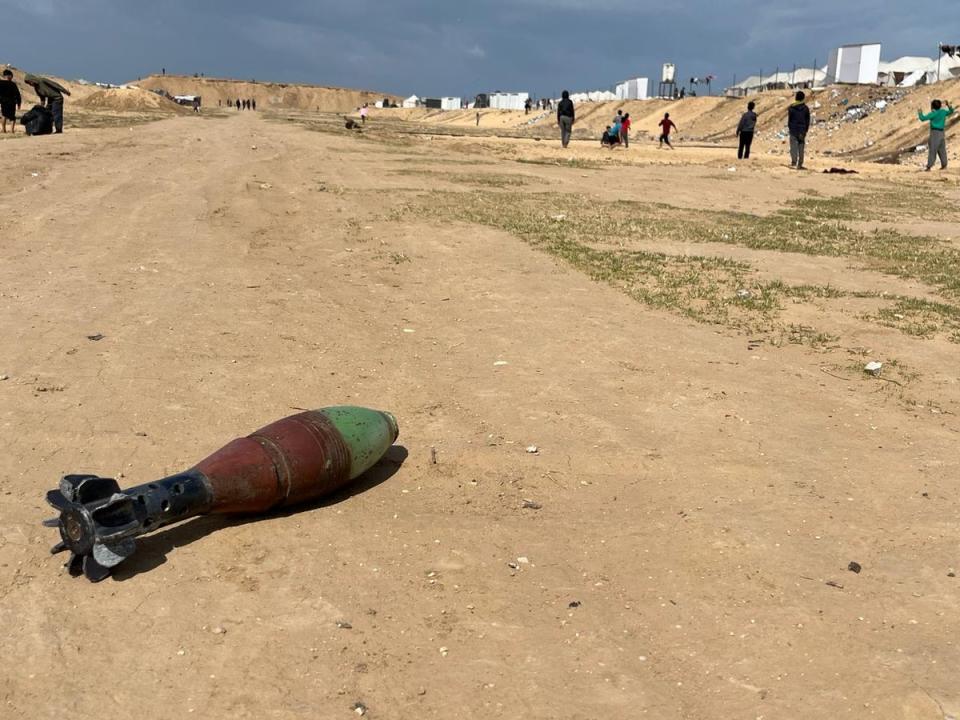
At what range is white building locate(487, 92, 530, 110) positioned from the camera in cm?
8800

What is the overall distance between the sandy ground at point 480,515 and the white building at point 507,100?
3362 inches

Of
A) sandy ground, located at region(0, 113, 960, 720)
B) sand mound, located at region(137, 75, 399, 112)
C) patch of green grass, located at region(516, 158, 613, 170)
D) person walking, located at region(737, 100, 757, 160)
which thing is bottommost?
sandy ground, located at region(0, 113, 960, 720)

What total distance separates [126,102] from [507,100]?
48.8 m

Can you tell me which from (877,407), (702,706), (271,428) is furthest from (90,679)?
(877,407)

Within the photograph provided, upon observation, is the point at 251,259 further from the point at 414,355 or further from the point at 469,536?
the point at 469,536

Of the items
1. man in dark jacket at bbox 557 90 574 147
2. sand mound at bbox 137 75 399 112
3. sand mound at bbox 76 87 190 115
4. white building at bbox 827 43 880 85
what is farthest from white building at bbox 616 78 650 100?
sand mound at bbox 137 75 399 112

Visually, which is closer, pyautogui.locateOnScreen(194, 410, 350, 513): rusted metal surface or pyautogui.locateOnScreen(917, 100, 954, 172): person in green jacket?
pyautogui.locateOnScreen(194, 410, 350, 513): rusted metal surface

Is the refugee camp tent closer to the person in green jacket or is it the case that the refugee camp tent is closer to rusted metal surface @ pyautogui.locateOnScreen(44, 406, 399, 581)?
the person in green jacket

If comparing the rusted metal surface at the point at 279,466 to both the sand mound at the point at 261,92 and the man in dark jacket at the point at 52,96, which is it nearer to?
the man in dark jacket at the point at 52,96

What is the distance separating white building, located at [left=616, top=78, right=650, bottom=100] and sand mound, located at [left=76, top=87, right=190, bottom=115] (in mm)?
36992

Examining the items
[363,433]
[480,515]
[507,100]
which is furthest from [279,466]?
[507,100]

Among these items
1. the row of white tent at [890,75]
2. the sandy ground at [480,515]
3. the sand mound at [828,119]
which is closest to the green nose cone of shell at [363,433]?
the sandy ground at [480,515]

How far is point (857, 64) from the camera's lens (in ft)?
150

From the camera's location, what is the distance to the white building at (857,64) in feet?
149
